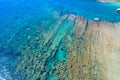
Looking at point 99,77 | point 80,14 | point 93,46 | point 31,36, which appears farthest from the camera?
point 80,14

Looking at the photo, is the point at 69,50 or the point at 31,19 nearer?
the point at 69,50

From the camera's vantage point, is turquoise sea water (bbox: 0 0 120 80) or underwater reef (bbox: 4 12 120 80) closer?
underwater reef (bbox: 4 12 120 80)

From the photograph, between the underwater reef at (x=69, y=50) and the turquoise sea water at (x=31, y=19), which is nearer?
the underwater reef at (x=69, y=50)

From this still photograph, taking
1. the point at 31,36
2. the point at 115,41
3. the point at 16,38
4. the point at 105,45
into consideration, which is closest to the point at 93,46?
the point at 105,45

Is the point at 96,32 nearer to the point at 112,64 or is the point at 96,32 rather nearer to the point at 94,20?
the point at 94,20

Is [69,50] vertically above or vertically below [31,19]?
below
